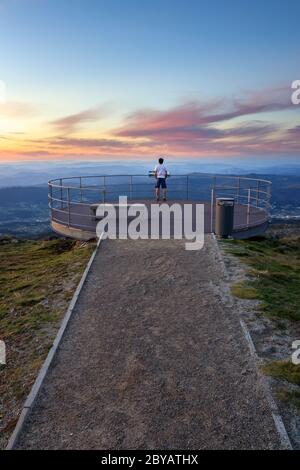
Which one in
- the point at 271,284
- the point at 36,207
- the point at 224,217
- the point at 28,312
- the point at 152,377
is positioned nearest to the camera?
the point at 152,377

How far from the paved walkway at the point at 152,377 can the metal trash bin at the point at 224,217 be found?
12.7 feet

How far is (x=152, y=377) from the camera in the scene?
5.71m

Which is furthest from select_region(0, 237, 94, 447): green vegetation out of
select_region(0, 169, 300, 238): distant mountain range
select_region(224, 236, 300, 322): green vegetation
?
select_region(0, 169, 300, 238): distant mountain range

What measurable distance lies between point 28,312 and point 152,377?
12.7 ft

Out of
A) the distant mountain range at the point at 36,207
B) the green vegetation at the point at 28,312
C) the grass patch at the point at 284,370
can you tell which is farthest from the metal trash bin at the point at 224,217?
the distant mountain range at the point at 36,207

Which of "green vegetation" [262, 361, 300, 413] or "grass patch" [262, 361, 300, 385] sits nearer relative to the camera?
"green vegetation" [262, 361, 300, 413]

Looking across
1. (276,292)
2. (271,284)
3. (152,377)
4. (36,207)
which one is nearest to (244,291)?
(276,292)

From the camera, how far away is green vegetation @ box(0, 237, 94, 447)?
584cm

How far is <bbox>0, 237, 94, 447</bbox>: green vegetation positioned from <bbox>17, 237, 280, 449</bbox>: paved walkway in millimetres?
403

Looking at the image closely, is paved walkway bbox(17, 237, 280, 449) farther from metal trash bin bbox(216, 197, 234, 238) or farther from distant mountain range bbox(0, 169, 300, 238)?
distant mountain range bbox(0, 169, 300, 238)

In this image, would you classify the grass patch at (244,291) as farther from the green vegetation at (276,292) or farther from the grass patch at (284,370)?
the grass patch at (284,370)

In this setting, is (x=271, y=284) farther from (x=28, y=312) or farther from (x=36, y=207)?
(x=36, y=207)
